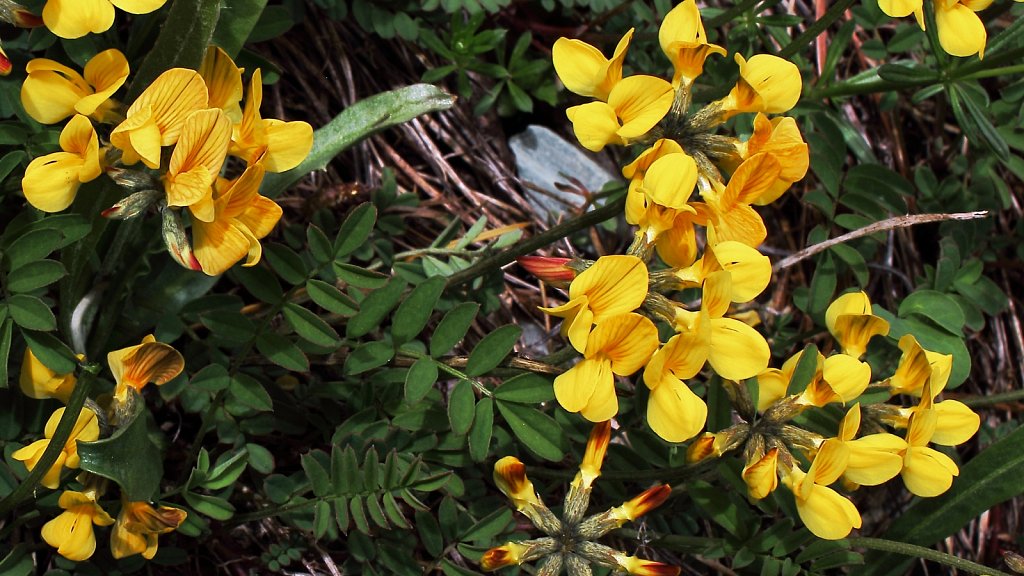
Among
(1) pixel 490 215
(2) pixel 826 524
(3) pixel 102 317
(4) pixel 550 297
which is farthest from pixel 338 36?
(2) pixel 826 524

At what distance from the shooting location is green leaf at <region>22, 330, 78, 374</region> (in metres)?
1.73

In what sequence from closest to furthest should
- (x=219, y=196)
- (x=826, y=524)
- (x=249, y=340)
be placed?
(x=219, y=196) < (x=826, y=524) < (x=249, y=340)

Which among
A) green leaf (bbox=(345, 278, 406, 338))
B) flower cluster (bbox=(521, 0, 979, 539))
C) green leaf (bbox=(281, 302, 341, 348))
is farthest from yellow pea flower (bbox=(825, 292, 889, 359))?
green leaf (bbox=(281, 302, 341, 348))

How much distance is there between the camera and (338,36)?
9.04 ft

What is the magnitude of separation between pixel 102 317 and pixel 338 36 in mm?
1119

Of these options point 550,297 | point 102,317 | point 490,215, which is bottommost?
point 550,297

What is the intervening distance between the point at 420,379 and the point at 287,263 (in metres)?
0.36

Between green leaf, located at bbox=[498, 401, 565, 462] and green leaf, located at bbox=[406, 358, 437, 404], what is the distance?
0.15 meters

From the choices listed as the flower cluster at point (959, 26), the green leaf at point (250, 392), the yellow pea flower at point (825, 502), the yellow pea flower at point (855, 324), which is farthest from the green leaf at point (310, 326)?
the flower cluster at point (959, 26)

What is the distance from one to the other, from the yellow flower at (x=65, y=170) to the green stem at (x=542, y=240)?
2.53 ft

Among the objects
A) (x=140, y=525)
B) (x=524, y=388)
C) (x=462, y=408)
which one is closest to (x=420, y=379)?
(x=462, y=408)

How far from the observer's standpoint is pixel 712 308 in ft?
5.69

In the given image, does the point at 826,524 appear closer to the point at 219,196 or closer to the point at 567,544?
the point at 567,544

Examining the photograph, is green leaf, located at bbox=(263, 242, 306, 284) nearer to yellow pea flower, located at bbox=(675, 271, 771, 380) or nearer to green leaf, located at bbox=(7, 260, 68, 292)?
green leaf, located at bbox=(7, 260, 68, 292)
